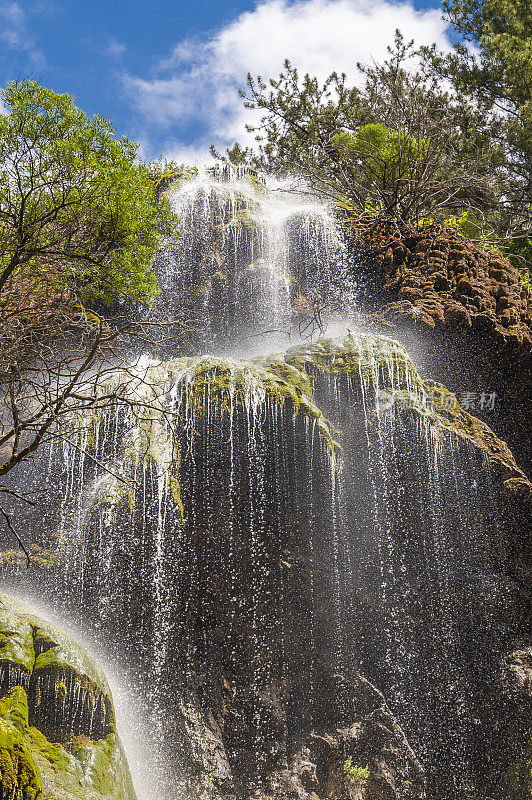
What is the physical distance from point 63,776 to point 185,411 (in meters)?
4.01

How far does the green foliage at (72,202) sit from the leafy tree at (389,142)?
136 inches

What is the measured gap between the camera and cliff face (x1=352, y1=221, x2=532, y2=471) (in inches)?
344

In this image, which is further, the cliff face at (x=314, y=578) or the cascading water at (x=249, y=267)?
the cascading water at (x=249, y=267)

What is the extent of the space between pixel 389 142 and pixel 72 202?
9.92 metres

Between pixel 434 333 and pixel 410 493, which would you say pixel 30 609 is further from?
pixel 434 333

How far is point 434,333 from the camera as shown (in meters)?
8.91

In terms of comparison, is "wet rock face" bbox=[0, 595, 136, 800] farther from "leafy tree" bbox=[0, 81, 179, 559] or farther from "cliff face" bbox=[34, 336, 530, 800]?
"leafy tree" bbox=[0, 81, 179, 559]

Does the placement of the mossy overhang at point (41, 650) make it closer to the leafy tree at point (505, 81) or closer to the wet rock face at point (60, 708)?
the wet rock face at point (60, 708)

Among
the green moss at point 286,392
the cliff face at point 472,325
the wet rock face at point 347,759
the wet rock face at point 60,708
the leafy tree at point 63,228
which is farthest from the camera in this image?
the cliff face at point 472,325

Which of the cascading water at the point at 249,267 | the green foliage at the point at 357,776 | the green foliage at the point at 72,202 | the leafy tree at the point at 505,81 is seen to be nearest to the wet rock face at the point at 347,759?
the green foliage at the point at 357,776

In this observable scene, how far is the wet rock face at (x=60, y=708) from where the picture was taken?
15.9 ft

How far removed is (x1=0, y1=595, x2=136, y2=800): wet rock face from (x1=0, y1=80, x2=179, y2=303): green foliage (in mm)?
3223

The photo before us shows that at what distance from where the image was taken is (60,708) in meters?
5.27

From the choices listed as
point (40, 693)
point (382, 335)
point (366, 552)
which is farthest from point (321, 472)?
point (40, 693)
